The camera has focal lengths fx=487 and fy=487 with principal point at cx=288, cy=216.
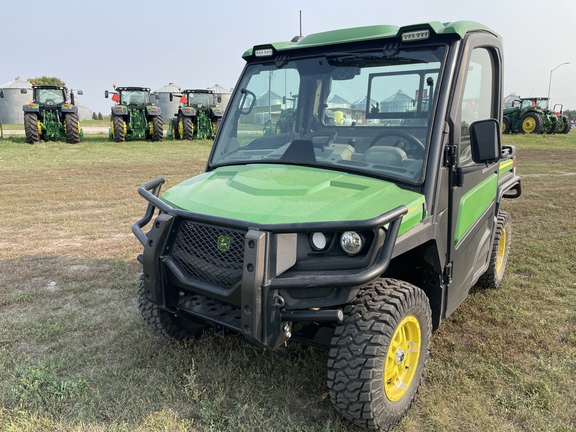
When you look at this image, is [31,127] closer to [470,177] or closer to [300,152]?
[300,152]

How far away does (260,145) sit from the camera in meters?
3.50

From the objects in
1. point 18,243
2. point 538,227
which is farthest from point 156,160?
point 538,227

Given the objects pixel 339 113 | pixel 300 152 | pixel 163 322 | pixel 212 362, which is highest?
pixel 339 113

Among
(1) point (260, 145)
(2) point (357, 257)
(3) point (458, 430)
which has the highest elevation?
(1) point (260, 145)

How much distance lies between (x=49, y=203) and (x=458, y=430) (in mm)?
7822

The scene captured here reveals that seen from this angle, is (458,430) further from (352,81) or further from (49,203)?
(49,203)

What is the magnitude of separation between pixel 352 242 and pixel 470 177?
124 centimetres

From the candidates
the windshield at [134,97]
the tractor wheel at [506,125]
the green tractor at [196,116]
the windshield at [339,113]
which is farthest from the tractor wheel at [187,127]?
the windshield at [339,113]

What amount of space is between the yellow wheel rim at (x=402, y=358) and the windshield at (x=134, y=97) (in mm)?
19211

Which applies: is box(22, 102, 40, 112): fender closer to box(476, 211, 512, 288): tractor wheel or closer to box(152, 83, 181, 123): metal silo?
box(476, 211, 512, 288): tractor wheel

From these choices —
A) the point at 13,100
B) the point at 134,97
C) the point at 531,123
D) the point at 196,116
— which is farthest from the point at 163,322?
the point at 13,100

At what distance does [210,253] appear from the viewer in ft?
8.78

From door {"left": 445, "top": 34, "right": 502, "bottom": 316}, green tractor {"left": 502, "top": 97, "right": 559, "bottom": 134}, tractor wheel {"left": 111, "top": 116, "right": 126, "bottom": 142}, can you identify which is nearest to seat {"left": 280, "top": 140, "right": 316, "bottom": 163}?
door {"left": 445, "top": 34, "right": 502, "bottom": 316}

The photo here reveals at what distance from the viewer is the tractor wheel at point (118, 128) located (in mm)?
19125
